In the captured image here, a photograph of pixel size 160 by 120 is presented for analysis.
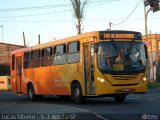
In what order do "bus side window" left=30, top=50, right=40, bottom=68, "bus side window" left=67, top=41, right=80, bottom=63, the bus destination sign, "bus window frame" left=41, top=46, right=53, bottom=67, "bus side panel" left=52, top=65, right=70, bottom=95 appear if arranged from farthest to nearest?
"bus side window" left=30, top=50, right=40, bottom=68 → "bus window frame" left=41, top=46, right=53, bottom=67 → "bus side panel" left=52, top=65, right=70, bottom=95 → "bus side window" left=67, top=41, right=80, bottom=63 → the bus destination sign

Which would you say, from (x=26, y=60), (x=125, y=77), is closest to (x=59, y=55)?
(x=125, y=77)

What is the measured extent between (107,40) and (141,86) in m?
2.54

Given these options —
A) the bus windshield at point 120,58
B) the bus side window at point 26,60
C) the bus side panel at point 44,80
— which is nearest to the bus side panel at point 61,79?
the bus side panel at point 44,80

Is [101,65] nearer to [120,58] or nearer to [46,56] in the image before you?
[120,58]

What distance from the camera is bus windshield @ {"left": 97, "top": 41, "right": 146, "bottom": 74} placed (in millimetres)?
20969

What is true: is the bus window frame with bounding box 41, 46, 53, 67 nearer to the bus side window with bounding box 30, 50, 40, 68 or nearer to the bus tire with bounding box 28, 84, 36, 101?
the bus side window with bounding box 30, 50, 40, 68

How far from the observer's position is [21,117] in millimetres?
15398

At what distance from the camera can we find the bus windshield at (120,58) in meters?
21.0

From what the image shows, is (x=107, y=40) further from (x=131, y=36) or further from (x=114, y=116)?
(x=114, y=116)

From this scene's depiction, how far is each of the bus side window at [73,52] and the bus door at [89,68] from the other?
0.59m

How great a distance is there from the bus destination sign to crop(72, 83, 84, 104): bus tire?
105 inches

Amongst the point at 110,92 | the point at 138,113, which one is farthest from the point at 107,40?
the point at 138,113

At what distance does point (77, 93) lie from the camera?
2228 centimetres

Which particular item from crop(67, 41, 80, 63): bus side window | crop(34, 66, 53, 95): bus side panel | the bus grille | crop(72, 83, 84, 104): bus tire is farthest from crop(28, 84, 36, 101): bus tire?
the bus grille
